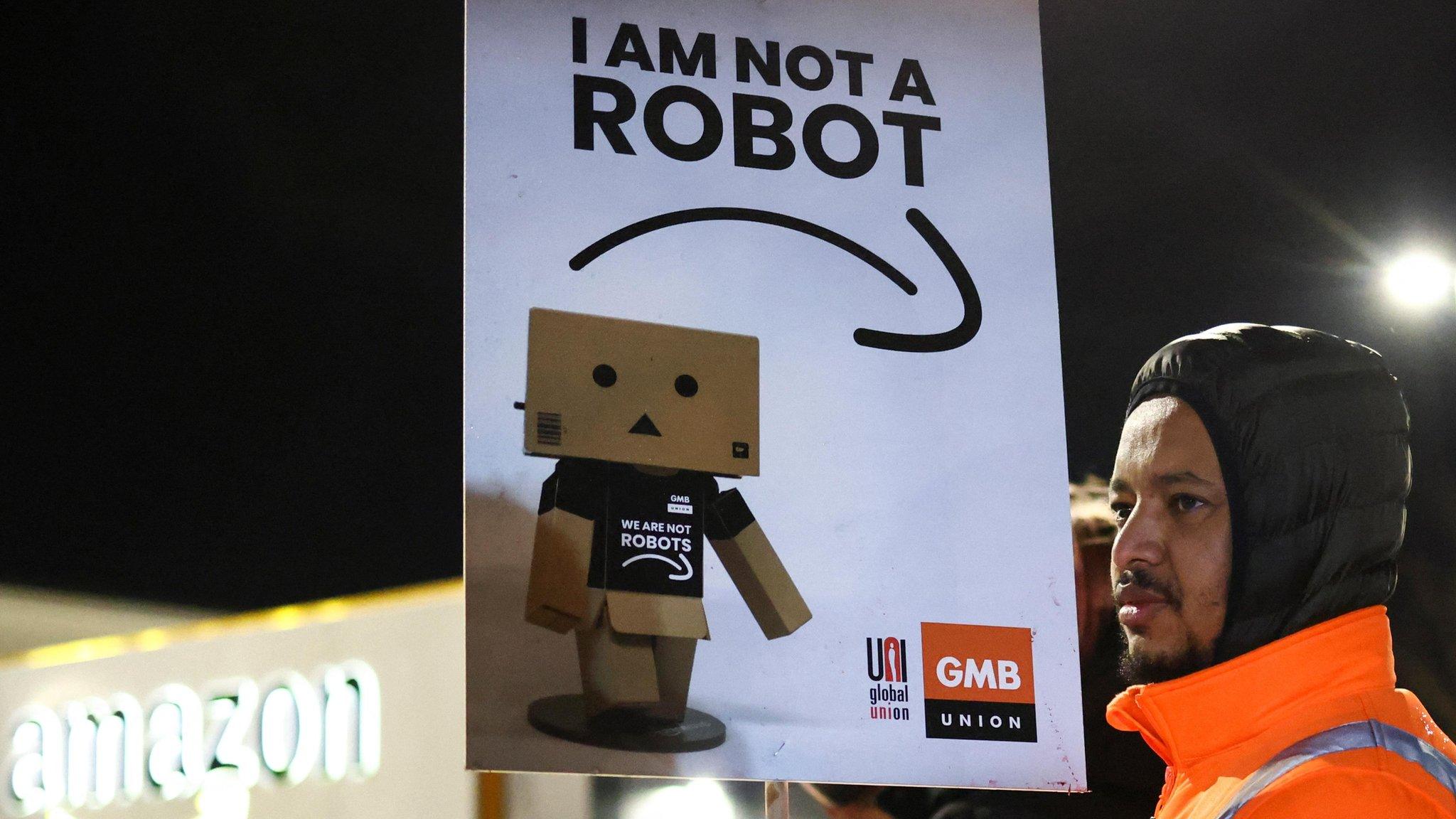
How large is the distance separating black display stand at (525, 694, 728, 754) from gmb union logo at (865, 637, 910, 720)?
0.21 m

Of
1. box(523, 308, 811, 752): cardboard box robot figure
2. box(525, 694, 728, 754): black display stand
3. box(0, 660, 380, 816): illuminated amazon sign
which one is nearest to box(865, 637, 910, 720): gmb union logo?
box(523, 308, 811, 752): cardboard box robot figure

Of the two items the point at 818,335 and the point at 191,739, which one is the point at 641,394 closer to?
the point at 818,335

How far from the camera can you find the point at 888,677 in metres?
2.19

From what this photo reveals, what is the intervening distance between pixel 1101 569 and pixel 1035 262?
2.84ft

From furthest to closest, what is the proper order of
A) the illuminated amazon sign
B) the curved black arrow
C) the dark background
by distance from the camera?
the illuminated amazon sign < the dark background < the curved black arrow

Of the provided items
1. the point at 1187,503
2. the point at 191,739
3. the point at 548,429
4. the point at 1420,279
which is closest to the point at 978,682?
the point at 1187,503

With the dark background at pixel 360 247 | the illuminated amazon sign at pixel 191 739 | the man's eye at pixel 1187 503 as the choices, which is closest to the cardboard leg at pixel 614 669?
the man's eye at pixel 1187 503

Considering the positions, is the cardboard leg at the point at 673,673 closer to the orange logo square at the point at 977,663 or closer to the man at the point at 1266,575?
the orange logo square at the point at 977,663

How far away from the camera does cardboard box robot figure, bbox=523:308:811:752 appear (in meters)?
2.08

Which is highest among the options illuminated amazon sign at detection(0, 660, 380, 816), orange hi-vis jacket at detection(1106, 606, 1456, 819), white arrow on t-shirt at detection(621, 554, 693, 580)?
white arrow on t-shirt at detection(621, 554, 693, 580)

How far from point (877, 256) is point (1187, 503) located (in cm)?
58

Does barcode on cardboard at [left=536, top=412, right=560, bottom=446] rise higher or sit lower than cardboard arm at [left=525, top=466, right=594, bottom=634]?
higher

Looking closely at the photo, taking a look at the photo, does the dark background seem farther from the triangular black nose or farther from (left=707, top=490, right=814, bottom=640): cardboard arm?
the triangular black nose

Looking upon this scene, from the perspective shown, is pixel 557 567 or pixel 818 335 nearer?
pixel 557 567
